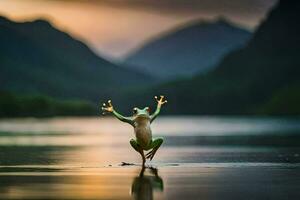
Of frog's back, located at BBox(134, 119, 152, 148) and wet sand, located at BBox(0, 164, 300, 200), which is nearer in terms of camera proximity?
wet sand, located at BBox(0, 164, 300, 200)

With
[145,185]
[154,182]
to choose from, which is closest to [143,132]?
[154,182]

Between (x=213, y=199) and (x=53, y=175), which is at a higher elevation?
(x=53, y=175)

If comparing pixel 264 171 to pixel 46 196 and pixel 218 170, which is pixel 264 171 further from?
pixel 46 196

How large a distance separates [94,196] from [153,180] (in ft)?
15.5

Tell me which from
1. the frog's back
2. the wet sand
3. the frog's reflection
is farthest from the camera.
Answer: the frog's back

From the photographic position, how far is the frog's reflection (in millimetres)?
20406

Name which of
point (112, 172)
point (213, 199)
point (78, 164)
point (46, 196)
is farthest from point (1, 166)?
point (213, 199)

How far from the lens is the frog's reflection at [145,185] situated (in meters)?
20.4

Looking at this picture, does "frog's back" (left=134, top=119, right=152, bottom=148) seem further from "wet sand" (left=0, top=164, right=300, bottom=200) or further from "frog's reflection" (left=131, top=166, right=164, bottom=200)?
"frog's reflection" (left=131, top=166, right=164, bottom=200)

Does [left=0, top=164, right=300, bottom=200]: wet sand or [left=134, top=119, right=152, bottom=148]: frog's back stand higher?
[left=134, top=119, right=152, bottom=148]: frog's back

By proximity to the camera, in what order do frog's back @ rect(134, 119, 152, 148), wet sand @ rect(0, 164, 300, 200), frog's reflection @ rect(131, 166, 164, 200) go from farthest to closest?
frog's back @ rect(134, 119, 152, 148) < wet sand @ rect(0, 164, 300, 200) < frog's reflection @ rect(131, 166, 164, 200)

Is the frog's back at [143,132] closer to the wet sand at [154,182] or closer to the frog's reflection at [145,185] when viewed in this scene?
the wet sand at [154,182]

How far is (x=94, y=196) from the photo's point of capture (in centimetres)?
2045

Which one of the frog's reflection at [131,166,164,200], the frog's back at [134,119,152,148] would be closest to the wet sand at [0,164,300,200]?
the frog's reflection at [131,166,164,200]
